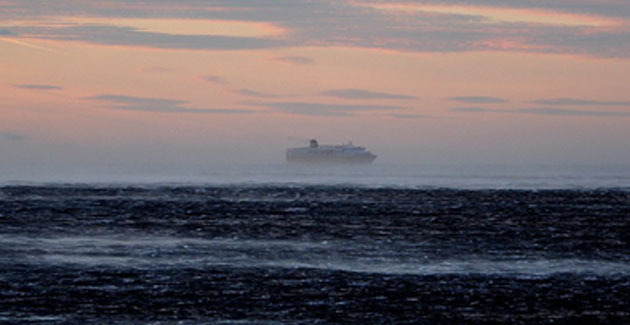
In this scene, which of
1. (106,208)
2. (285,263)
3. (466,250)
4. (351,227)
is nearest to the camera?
(285,263)

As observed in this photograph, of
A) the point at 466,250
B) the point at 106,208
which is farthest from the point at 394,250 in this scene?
the point at 106,208

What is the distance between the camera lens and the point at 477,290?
28594 millimetres

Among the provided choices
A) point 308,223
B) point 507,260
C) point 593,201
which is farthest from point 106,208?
point 507,260

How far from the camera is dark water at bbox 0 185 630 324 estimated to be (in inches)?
987

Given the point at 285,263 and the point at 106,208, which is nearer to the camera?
the point at 285,263

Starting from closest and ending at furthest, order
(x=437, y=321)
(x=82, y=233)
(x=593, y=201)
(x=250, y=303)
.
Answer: (x=437, y=321) → (x=250, y=303) → (x=82, y=233) → (x=593, y=201)

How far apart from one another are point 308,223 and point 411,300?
103 ft

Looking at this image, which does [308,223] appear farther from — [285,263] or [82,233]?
[285,263]

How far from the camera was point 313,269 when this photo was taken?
3347cm

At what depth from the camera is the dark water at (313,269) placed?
82.2 feet

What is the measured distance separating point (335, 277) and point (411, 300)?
500 cm

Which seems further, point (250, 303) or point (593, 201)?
point (593, 201)

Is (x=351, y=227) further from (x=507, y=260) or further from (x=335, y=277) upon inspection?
(x=335, y=277)

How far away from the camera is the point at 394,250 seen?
4059cm
